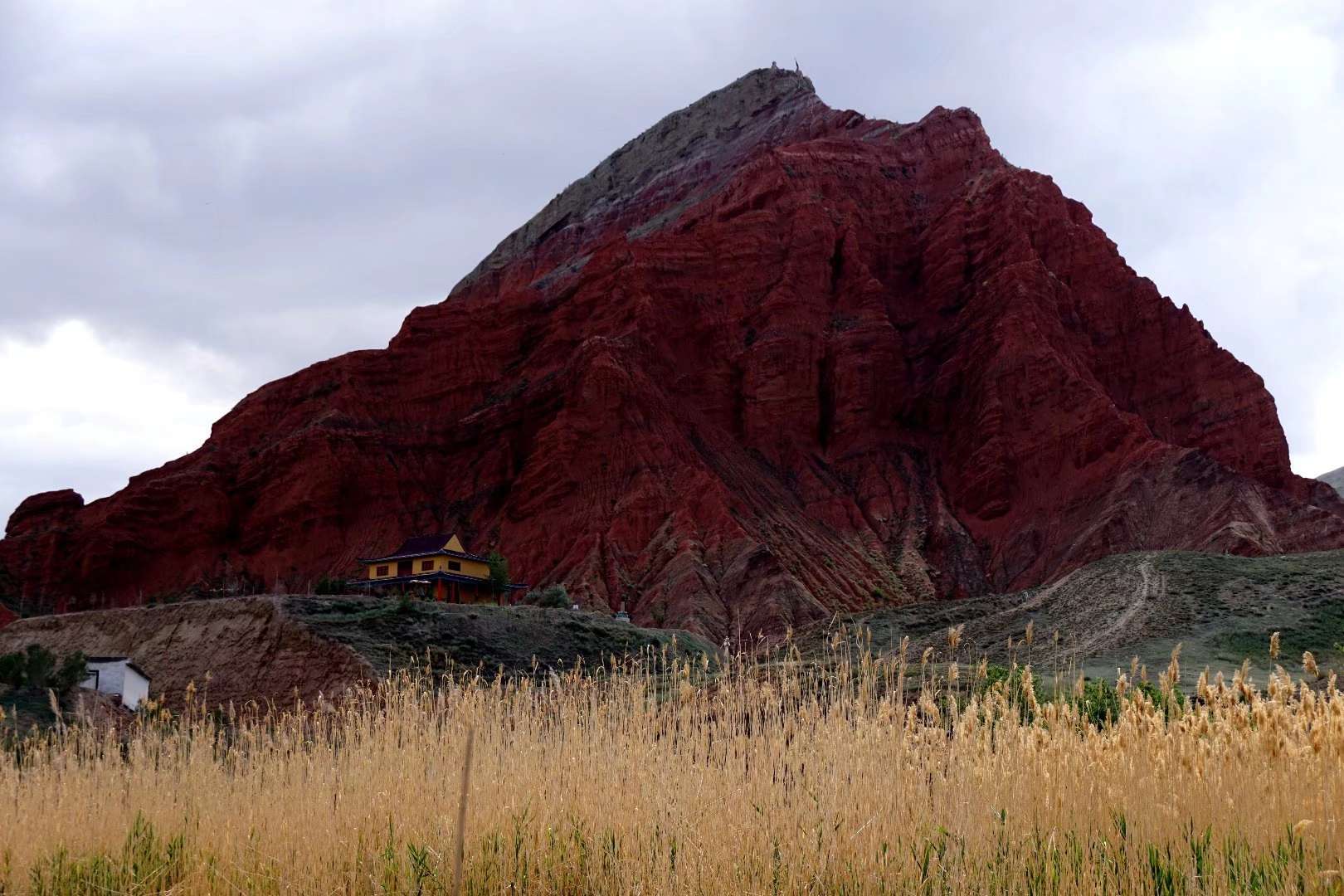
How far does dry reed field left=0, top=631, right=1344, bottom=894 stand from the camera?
17.1 ft

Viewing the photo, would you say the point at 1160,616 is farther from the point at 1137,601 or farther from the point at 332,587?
the point at 332,587

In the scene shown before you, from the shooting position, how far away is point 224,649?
33.5 meters

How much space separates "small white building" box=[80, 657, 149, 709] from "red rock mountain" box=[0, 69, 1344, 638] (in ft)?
90.5

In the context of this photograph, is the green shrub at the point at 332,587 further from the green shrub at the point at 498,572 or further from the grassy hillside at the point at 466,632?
the grassy hillside at the point at 466,632

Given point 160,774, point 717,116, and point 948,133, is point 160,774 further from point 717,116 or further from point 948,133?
point 717,116

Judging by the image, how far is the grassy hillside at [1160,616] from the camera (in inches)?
761

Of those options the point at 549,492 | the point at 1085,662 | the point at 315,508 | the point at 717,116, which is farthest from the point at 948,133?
the point at 1085,662

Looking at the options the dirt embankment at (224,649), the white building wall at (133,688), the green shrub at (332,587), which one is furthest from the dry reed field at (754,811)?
the green shrub at (332,587)

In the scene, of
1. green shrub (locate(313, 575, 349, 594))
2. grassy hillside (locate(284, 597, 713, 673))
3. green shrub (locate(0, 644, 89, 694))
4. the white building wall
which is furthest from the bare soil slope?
green shrub (locate(313, 575, 349, 594))

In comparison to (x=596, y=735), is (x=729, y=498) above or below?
above

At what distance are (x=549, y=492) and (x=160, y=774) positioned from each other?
196 feet

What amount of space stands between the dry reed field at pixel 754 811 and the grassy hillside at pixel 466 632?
21.1 metres

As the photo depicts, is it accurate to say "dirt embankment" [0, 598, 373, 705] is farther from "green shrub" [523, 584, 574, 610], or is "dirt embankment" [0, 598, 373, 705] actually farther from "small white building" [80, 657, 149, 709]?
"green shrub" [523, 584, 574, 610]

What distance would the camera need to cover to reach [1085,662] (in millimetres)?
19438
